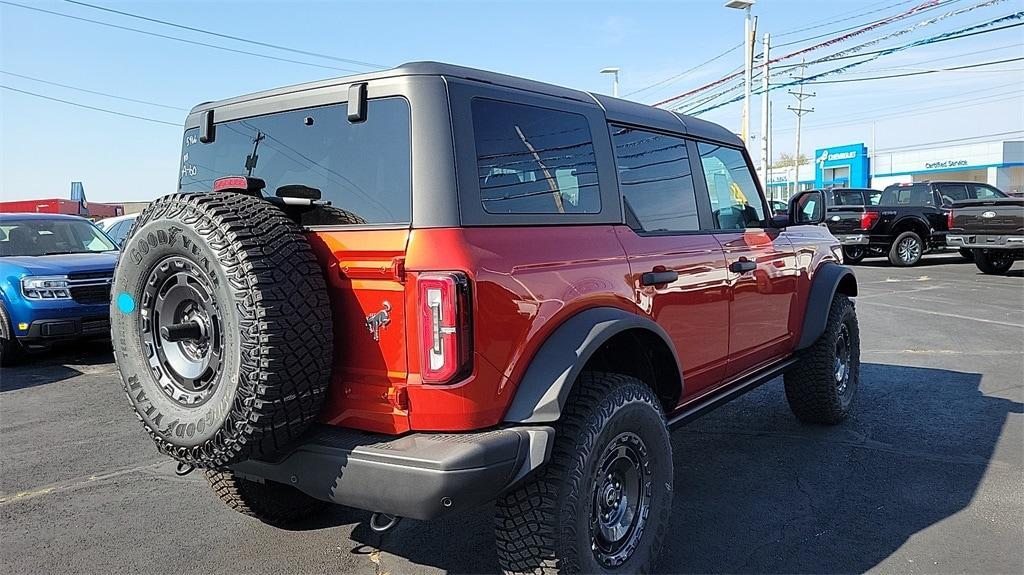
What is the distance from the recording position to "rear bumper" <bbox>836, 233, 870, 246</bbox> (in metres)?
17.0

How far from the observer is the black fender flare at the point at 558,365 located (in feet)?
8.30

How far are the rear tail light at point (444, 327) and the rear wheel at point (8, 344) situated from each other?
6.92 m

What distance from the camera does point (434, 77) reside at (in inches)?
102

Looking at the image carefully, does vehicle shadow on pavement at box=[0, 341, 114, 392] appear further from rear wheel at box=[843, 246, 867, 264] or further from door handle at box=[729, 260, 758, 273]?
rear wheel at box=[843, 246, 867, 264]

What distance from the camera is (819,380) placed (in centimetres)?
493

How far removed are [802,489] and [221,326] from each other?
10.4ft

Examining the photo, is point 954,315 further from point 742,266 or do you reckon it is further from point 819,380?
point 742,266

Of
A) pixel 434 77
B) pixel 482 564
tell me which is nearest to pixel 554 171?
pixel 434 77

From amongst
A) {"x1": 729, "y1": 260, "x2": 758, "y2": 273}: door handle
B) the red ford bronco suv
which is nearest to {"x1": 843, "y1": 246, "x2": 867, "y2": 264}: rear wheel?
{"x1": 729, "y1": 260, "x2": 758, "y2": 273}: door handle

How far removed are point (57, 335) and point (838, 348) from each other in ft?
23.8

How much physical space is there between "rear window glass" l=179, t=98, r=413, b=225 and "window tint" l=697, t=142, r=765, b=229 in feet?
6.90

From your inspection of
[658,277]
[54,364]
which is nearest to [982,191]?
A: [658,277]

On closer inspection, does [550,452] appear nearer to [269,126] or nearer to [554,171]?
[554,171]

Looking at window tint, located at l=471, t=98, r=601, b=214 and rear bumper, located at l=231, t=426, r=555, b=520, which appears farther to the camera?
window tint, located at l=471, t=98, r=601, b=214
